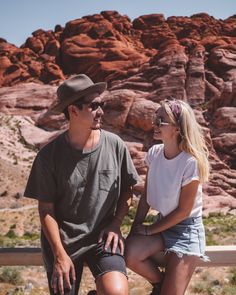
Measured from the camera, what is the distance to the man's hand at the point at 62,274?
295 cm

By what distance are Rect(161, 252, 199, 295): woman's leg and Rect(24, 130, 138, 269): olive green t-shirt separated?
1.96 feet

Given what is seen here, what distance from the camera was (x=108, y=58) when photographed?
6400 cm

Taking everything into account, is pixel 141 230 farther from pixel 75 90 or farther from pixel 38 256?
pixel 75 90

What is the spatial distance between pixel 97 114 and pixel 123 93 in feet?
144

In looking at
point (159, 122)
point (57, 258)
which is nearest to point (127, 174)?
point (159, 122)

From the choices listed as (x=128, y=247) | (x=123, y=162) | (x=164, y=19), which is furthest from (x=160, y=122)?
(x=164, y=19)

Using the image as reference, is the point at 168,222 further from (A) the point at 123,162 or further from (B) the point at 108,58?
(B) the point at 108,58

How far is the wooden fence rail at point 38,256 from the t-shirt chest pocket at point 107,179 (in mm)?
760

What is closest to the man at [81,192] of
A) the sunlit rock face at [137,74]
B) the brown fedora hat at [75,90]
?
the brown fedora hat at [75,90]

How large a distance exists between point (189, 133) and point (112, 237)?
3.26ft

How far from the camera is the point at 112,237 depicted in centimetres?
310

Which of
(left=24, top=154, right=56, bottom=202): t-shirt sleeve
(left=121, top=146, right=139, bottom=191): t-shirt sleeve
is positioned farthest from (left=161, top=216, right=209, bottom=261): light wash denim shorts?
(left=24, top=154, right=56, bottom=202): t-shirt sleeve

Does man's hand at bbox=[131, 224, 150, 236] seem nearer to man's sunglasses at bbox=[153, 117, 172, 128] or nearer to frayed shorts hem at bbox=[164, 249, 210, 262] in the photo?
frayed shorts hem at bbox=[164, 249, 210, 262]

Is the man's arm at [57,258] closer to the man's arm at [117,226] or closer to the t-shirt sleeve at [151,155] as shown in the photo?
the man's arm at [117,226]
